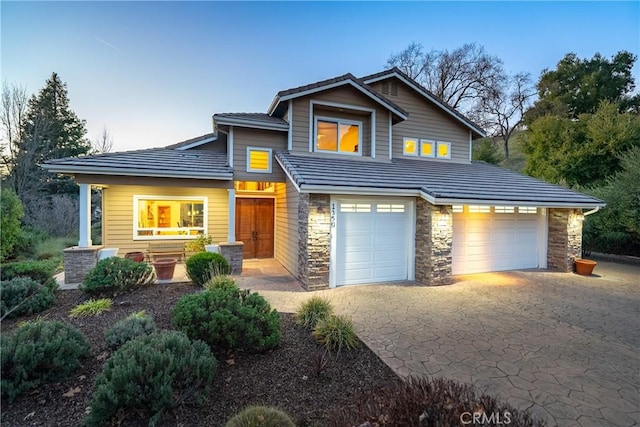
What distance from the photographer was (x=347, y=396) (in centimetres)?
317

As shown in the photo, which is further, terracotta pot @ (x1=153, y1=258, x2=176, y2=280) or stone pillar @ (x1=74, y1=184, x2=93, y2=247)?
stone pillar @ (x1=74, y1=184, x2=93, y2=247)

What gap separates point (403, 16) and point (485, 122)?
21.7 m

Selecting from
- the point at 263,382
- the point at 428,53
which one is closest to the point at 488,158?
the point at 428,53

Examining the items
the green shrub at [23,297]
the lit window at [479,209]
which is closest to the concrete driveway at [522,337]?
the lit window at [479,209]

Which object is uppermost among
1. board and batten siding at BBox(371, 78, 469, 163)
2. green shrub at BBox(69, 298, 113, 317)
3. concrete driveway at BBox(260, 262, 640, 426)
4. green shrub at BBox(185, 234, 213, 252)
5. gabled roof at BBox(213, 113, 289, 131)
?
board and batten siding at BBox(371, 78, 469, 163)

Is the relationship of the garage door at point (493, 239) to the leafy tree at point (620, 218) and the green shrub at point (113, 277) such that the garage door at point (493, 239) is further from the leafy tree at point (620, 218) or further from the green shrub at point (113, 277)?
the green shrub at point (113, 277)

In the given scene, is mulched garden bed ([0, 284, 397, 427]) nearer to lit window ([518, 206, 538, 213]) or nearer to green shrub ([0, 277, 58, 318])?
green shrub ([0, 277, 58, 318])

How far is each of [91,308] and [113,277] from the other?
3.16 ft

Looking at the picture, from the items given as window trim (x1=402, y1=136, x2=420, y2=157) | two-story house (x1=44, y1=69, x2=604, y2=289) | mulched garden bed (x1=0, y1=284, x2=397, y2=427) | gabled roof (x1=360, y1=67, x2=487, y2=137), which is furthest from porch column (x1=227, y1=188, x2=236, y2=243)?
window trim (x1=402, y1=136, x2=420, y2=157)

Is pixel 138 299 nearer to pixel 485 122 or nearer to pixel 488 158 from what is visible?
pixel 488 158

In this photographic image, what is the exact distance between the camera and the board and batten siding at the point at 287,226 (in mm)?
8898

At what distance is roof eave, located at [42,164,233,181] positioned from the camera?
7.72 metres

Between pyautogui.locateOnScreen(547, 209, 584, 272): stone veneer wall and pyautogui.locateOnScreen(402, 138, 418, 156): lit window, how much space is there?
5409mm

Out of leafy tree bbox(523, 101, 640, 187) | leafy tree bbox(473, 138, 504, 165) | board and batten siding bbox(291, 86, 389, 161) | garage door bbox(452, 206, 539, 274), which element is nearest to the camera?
garage door bbox(452, 206, 539, 274)
